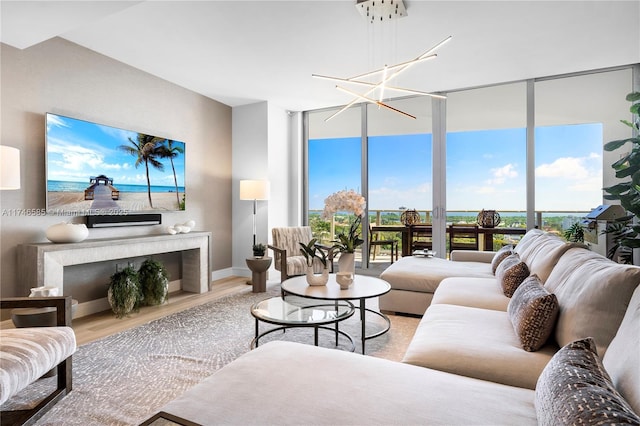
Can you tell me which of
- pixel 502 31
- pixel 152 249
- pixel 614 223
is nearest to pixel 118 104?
pixel 152 249

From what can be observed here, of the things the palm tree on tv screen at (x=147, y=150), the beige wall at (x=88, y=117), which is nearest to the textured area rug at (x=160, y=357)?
the beige wall at (x=88, y=117)

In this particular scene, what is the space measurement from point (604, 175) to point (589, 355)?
13.9 feet

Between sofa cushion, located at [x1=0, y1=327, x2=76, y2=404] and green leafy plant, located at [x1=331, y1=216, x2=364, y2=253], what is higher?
green leafy plant, located at [x1=331, y1=216, x2=364, y2=253]

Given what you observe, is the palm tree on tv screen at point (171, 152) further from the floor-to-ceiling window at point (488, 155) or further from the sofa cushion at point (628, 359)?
the sofa cushion at point (628, 359)

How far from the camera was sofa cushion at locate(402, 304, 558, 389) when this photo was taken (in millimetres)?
1446

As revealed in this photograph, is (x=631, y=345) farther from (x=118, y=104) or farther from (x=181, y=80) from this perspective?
(x=181, y=80)

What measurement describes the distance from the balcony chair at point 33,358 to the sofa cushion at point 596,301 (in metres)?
2.31

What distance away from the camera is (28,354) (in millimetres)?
1596

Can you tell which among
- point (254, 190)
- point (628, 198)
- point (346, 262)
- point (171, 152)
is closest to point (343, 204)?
point (346, 262)

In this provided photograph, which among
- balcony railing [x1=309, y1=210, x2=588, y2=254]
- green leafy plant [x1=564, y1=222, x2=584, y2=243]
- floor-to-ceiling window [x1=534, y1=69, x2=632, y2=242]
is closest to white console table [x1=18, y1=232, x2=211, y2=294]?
balcony railing [x1=309, y1=210, x2=588, y2=254]

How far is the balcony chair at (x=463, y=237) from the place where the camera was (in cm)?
486

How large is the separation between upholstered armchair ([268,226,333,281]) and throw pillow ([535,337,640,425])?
10.1 ft

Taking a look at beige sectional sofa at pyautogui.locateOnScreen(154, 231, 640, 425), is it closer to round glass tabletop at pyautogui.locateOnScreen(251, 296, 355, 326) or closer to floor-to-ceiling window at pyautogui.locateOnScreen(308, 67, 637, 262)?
round glass tabletop at pyautogui.locateOnScreen(251, 296, 355, 326)

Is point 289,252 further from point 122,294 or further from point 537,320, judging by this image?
point 537,320
